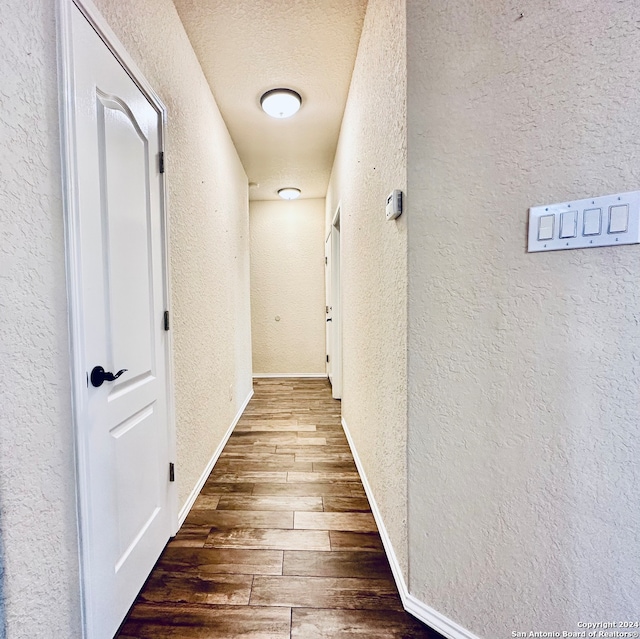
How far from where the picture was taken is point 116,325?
106 centimetres

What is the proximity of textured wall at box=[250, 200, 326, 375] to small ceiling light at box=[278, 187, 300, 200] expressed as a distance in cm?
24

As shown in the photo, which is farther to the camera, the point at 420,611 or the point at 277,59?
the point at 277,59

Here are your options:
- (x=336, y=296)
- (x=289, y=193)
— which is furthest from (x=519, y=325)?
(x=289, y=193)

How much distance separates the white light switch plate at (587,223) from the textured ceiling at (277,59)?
1.57 metres

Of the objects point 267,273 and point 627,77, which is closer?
point 627,77

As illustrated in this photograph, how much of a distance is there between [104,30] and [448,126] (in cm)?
119

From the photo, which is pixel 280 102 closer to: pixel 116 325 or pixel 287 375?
pixel 116 325

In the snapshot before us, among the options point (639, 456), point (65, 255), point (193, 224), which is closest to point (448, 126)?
point (639, 456)

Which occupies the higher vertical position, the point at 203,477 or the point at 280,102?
the point at 280,102

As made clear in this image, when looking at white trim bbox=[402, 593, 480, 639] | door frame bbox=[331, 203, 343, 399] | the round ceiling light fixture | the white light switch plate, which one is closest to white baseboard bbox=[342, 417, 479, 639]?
white trim bbox=[402, 593, 480, 639]

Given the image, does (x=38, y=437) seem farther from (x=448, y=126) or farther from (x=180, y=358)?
(x=448, y=126)

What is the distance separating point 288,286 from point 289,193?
52.7 inches

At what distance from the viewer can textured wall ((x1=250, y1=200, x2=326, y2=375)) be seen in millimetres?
4586

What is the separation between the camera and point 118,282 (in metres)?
1.07
